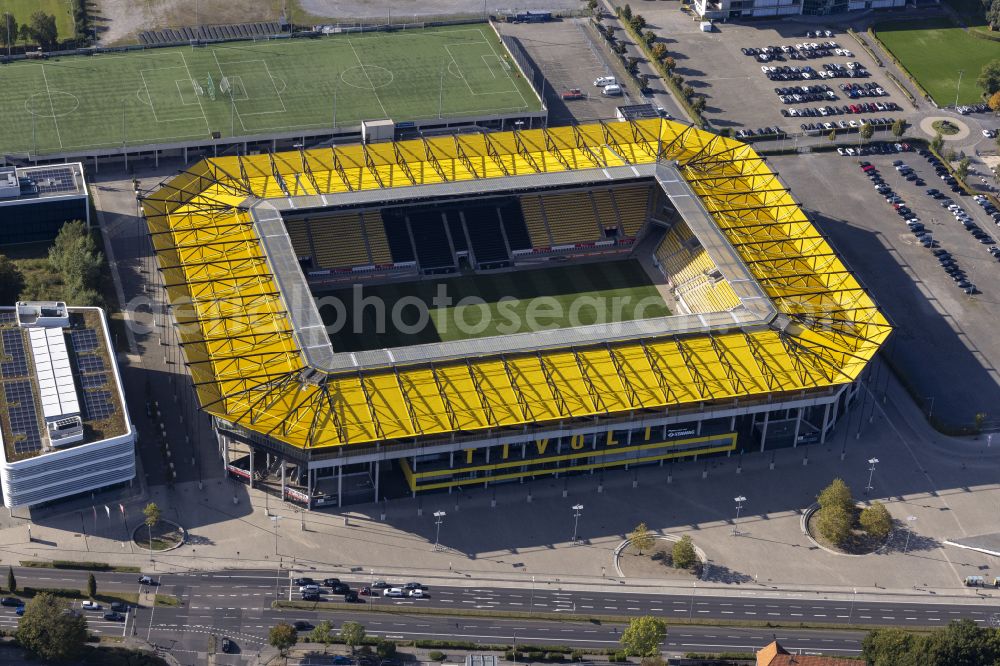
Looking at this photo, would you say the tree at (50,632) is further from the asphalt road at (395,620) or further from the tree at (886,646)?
the tree at (886,646)

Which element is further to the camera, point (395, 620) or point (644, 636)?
point (395, 620)

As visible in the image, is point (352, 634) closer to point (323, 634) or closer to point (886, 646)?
point (323, 634)

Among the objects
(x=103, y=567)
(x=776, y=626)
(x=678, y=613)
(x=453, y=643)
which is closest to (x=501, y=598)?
(x=453, y=643)

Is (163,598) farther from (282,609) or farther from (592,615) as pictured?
(592,615)

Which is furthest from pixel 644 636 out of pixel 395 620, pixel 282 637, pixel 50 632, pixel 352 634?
pixel 50 632

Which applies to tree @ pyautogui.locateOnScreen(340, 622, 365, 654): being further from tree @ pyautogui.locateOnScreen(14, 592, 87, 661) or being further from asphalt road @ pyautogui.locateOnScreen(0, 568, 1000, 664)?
tree @ pyautogui.locateOnScreen(14, 592, 87, 661)

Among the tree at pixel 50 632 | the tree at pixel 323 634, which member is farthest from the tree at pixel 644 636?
the tree at pixel 50 632
